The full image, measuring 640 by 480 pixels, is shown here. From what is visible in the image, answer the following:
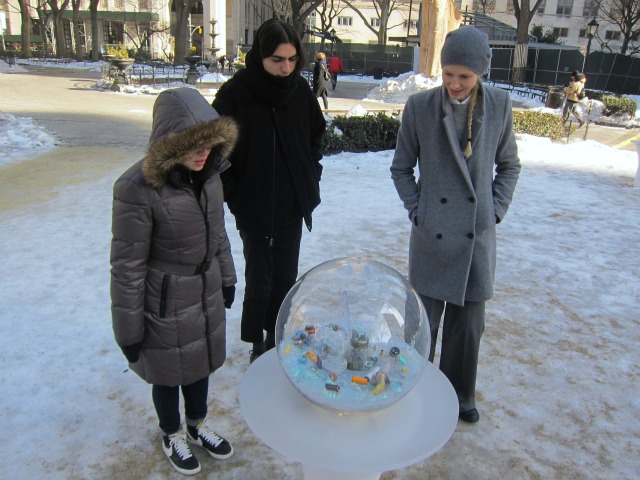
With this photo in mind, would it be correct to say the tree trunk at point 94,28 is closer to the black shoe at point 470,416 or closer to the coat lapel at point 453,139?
the coat lapel at point 453,139

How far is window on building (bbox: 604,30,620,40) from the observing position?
62.7m

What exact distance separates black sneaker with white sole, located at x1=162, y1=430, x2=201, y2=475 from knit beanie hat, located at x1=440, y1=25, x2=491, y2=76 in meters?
2.21

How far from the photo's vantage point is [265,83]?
2928 mm

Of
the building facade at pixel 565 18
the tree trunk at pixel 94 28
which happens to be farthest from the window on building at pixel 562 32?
the tree trunk at pixel 94 28

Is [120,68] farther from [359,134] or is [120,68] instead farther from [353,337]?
[353,337]

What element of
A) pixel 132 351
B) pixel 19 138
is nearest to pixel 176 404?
pixel 132 351

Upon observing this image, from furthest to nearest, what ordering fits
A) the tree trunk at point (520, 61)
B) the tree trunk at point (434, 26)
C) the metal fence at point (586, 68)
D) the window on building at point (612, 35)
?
the window on building at point (612, 35), the tree trunk at point (520, 61), the metal fence at point (586, 68), the tree trunk at point (434, 26)

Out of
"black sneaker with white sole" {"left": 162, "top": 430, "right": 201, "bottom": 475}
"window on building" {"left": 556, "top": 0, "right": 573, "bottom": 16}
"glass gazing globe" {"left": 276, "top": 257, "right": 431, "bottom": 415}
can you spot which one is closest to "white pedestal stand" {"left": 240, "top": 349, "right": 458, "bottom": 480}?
"glass gazing globe" {"left": 276, "top": 257, "right": 431, "bottom": 415}

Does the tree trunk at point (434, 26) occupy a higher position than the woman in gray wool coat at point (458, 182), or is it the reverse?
the tree trunk at point (434, 26)

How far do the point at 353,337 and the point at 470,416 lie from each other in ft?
4.51

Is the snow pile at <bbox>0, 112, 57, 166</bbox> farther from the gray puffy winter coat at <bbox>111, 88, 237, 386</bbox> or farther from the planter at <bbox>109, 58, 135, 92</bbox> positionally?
the planter at <bbox>109, 58, 135, 92</bbox>

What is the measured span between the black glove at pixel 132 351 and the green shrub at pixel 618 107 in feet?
65.5

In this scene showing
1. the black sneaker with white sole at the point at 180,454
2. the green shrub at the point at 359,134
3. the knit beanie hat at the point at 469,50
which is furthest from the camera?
the green shrub at the point at 359,134

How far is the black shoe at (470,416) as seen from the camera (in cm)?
296
